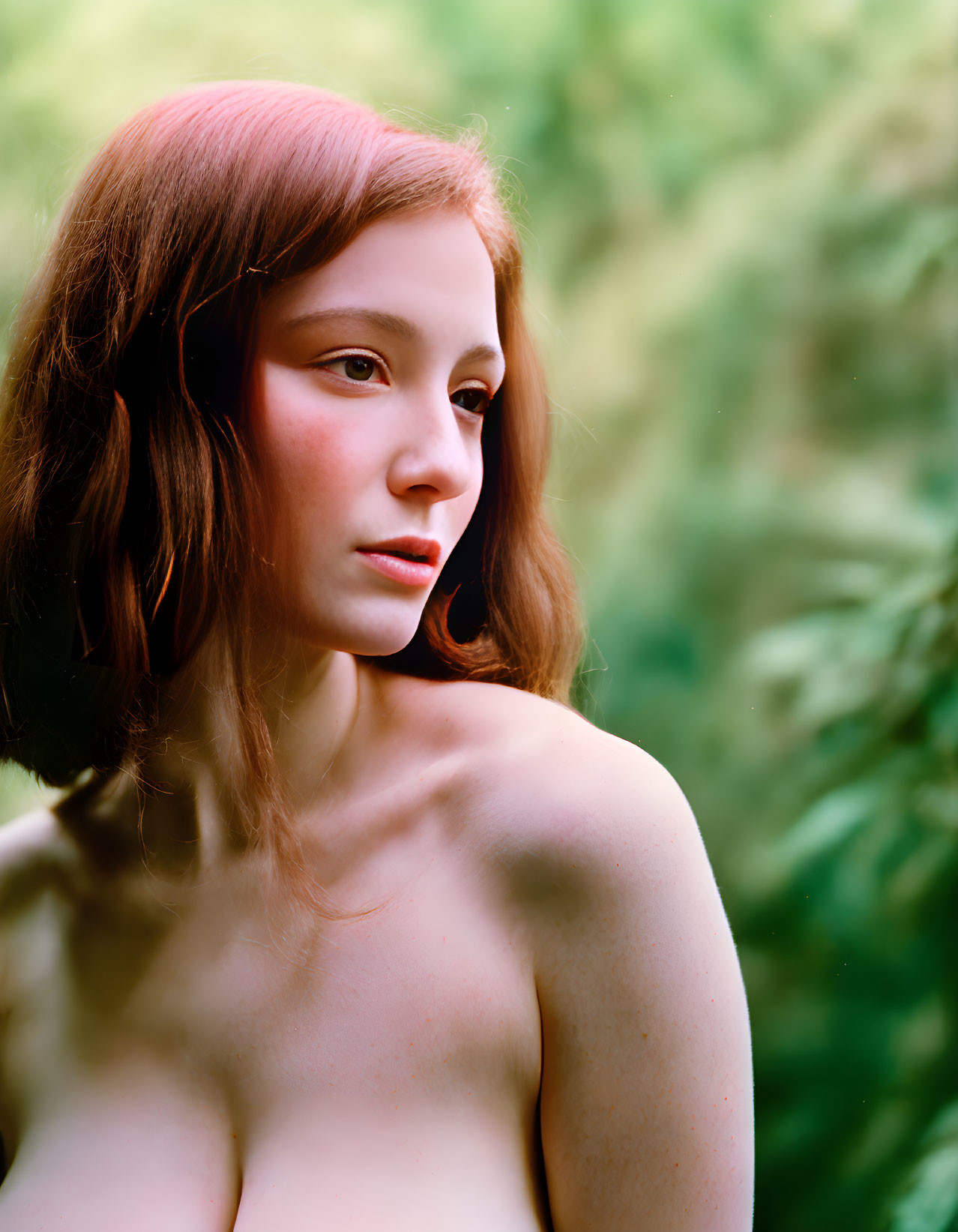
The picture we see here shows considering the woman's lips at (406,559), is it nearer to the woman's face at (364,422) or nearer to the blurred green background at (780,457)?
the woman's face at (364,422)

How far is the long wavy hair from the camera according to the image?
1.83 ft

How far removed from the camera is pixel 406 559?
1.93 ft

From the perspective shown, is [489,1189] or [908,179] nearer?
[489,1189]

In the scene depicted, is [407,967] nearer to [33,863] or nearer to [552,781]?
[552,781]

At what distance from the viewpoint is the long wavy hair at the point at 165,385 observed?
21.9 inches

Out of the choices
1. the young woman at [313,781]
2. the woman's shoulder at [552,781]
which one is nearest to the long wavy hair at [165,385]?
the young woman at [313,781]

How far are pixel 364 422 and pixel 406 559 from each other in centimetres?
8

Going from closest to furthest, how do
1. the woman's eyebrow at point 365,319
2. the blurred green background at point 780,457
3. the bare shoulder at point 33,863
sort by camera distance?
the woman's eyebrow at point 365,319
the bare shoulder at point 33,863
the blurred green background at point 780,457

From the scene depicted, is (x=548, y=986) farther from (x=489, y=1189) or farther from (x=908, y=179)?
(x=908, y=179)

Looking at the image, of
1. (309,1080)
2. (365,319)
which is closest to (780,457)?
(365,319)

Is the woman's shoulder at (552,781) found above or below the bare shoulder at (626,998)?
above

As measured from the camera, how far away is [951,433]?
852mm

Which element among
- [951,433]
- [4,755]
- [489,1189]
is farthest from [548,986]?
[951,433]

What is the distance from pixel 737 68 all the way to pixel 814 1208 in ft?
2.93
